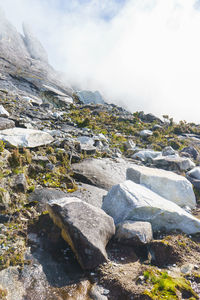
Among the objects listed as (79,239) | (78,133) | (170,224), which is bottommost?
(78,133)

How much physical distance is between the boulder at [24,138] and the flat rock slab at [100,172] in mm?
2186

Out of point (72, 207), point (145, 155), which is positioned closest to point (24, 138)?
point (72, 207)

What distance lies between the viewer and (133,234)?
5.84m

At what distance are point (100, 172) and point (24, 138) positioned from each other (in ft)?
13.1

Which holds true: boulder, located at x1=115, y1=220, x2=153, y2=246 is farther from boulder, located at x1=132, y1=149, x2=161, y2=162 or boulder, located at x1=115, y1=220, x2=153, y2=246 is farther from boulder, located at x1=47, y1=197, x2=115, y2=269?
boulder, located at x1=132, y1=149, x2=161, y2=162

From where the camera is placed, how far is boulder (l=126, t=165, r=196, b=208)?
8.95m

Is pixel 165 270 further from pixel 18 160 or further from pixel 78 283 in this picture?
pixel 18 160

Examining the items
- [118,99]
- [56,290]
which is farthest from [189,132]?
[118,99]

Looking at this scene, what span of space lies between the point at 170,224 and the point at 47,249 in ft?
12.8

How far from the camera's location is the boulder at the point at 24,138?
9.63 metres

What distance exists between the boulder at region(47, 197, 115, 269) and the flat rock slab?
3574mm

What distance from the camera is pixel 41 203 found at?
6941 mm

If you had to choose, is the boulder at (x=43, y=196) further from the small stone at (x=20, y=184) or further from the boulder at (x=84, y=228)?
the boulder at (x=84, y=228)

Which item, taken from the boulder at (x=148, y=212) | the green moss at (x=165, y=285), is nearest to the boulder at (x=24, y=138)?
the boulder at (x=148, y=212)
